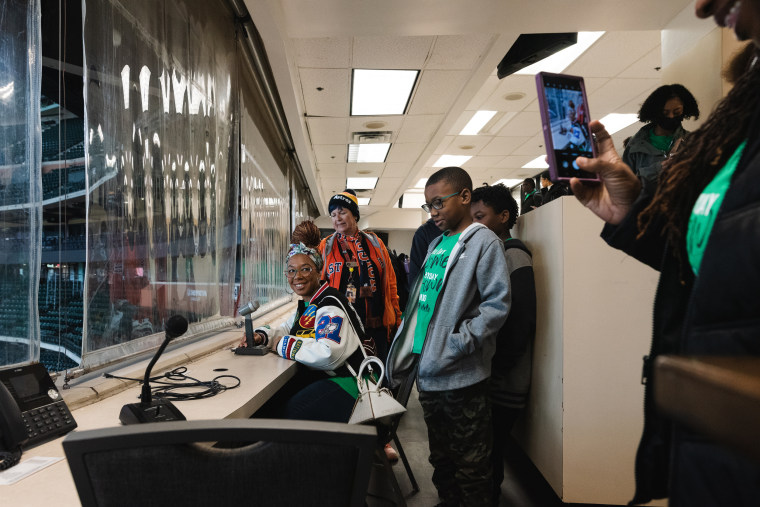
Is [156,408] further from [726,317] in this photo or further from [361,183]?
[361,183]

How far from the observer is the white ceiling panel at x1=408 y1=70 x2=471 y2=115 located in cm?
365

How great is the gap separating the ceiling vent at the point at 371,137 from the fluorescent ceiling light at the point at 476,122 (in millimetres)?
1014

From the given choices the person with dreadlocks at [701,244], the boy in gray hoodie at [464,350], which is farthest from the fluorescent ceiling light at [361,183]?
the person with dreadlocks at [701,244]

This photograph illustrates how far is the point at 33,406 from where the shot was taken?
38.2 inches

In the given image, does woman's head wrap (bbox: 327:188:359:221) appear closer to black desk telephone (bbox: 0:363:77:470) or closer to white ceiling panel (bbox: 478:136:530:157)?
black desk telephone (bbox: 0:363:77:470)

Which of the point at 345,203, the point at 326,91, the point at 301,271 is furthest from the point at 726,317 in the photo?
the point at 326,91

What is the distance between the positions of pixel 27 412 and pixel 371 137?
15.4 feet

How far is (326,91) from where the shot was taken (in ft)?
13.1

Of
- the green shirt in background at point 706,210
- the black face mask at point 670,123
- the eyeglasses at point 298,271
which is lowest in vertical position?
the eyeglasses at point 298,271

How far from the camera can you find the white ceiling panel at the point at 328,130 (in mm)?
4740

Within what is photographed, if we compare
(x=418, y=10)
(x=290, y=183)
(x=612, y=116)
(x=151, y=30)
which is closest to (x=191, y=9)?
(x=151, y=30)

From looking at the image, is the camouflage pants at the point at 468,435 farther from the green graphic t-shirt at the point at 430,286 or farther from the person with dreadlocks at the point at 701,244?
the person with dreadlocks at the point at 701,244

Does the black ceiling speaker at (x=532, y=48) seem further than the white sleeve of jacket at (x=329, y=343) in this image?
Yes

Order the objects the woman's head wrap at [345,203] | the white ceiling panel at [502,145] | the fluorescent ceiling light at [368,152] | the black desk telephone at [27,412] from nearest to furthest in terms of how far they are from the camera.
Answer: the black desk telephone at [27,412] < the woman's head wrap at [345,203] < the fluorescent ceiling light at [368,152] < the white ceiling panel at [502,145]
